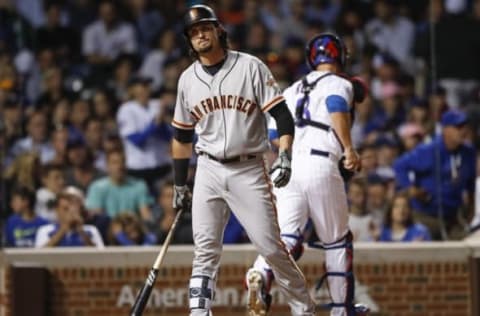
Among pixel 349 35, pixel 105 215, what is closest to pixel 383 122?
pixel 349 35

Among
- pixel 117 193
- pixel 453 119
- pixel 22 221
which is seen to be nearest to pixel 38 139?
pixel 117 193

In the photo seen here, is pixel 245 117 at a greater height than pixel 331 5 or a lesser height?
lesser

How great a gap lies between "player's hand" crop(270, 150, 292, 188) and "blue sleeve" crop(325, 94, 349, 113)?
104 cm

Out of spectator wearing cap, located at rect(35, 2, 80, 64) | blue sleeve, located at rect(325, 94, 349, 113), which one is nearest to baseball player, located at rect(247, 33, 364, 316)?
blue sleeve, located at rect(325, 94, 349, 113)

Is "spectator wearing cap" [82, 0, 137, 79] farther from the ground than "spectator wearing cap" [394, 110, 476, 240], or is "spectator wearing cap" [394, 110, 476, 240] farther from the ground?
"spectator wearing cap" [82, 0, 137, 79]

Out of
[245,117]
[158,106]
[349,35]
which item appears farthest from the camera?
[349,35]

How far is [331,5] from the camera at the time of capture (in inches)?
775

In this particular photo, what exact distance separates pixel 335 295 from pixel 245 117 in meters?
1.64

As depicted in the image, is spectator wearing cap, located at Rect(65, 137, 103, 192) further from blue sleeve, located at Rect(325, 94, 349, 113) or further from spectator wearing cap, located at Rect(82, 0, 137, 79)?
blue sleeve, located at Rect(325, 94, 349, 113)

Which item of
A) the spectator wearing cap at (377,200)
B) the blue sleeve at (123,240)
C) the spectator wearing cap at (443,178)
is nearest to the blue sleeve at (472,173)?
the spectator wearing cap at (443,178)

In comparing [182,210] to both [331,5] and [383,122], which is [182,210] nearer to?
[383,122]

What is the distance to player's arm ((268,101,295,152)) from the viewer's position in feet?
37.2

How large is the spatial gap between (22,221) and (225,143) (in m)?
4.42

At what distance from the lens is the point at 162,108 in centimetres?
1734
